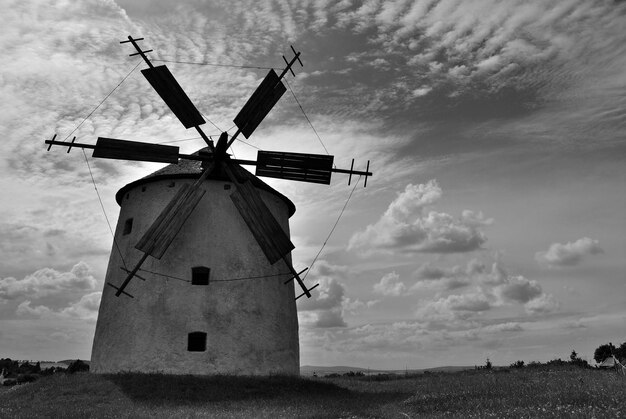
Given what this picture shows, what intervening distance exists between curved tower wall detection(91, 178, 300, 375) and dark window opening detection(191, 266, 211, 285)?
17cm

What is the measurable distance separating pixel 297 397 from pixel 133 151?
10.3m

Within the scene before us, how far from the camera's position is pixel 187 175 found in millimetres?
20531

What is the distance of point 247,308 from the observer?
1916 cm

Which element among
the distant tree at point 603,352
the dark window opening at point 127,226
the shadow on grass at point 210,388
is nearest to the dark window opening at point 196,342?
the shadow on grass at point 210,388

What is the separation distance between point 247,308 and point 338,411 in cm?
643

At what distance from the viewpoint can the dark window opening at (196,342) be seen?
→ 1875cm

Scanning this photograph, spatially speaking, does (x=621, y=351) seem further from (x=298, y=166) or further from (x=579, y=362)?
(x=298, y=166)

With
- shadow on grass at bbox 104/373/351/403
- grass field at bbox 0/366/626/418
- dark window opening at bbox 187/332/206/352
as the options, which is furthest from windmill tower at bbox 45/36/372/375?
grass field at bbox 0/366/626/418

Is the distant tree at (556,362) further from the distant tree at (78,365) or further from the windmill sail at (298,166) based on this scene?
the distant tree at (78,365)

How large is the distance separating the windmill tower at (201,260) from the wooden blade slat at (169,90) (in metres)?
0.04

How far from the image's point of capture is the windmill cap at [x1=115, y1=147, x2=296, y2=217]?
20.5 m

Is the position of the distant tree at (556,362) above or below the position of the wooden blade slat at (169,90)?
below

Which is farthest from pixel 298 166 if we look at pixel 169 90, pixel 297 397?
pixel 297 397

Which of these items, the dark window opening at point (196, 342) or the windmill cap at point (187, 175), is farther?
the windmill cap at point (187, 175)
